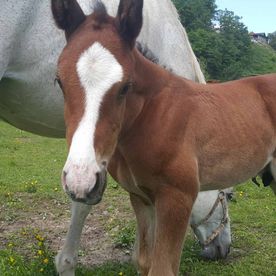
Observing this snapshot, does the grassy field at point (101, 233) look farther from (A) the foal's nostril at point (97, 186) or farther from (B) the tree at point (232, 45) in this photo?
(B) the tree at point (232, 45)

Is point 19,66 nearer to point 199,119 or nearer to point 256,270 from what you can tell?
point 199,119

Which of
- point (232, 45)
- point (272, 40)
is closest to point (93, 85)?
point (232, 45)

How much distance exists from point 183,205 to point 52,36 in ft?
4.85

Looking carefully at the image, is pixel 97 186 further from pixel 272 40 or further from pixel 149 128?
pixel 272 40

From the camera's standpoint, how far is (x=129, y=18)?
8.45 feet

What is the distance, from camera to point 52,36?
11.3 feet

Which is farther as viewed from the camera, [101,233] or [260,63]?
[260,63]

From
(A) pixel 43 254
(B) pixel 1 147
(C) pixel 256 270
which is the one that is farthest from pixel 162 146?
(B) pixel 1 147

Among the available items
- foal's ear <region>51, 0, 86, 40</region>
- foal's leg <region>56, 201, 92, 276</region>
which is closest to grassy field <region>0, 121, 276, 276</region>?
foal's leg <region>56, 201, 92, 276</region>

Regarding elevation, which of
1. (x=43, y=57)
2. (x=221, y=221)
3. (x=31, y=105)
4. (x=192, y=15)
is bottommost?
(x=192, y=15)

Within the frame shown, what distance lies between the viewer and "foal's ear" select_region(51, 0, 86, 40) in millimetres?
2652

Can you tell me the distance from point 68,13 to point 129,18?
33 cm

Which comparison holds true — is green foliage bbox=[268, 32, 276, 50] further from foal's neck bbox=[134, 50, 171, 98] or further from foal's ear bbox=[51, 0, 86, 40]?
foal's ear bbox=[51, 0, 86, 40]

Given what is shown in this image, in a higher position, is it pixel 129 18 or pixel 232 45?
pixel 129 18
